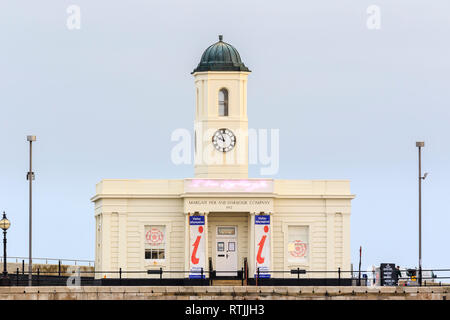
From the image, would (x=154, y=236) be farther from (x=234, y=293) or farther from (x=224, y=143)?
(x=234, y=293)

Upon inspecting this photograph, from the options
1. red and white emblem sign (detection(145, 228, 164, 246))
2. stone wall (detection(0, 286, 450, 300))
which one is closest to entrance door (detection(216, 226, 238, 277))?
red and white emblem sign (detection(145, 228, 164, 246))

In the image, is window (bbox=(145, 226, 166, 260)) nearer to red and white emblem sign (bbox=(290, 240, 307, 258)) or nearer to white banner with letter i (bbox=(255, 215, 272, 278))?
white banner with letter i (bbox=(255, 215, 272, 278))

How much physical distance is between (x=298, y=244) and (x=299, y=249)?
0.29 meters

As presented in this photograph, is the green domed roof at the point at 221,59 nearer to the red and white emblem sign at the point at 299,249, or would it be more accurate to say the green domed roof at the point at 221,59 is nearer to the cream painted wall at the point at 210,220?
the cream painted wall at the point at 210,220

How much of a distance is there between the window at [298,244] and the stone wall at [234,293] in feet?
41.7

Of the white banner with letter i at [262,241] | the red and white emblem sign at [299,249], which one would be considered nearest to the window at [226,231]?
the white banner with letter i at [262,241]

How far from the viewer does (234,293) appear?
8238cm

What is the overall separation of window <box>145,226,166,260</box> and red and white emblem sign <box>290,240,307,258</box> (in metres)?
6.65
